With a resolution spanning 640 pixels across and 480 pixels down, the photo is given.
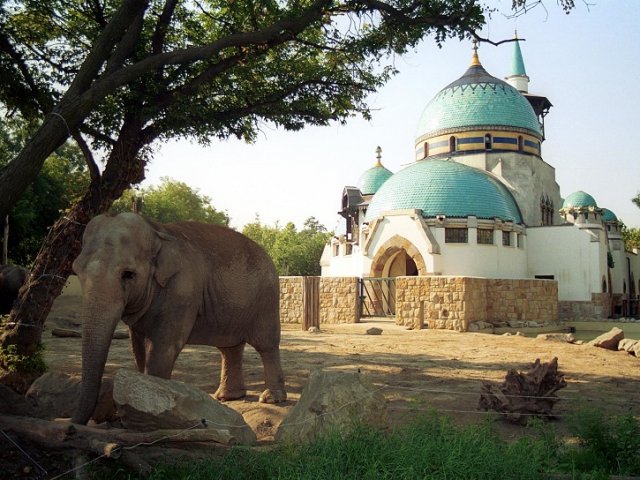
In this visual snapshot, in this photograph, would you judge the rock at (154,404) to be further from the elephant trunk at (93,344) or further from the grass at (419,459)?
the grass at (419,459)

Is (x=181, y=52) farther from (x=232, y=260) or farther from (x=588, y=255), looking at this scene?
(x=588, y=255)

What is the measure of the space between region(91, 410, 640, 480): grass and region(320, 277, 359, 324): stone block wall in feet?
61.7

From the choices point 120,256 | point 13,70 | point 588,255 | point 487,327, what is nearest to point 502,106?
point 588,255

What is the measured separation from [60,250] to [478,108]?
2886cm

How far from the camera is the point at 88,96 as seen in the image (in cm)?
672

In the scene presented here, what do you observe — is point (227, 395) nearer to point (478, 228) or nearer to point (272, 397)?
point (272, 397)

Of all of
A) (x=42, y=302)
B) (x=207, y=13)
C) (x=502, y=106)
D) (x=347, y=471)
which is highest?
(x=502, y=106)

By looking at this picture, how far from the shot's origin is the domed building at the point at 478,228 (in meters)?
24.5

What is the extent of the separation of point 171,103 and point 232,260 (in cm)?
384

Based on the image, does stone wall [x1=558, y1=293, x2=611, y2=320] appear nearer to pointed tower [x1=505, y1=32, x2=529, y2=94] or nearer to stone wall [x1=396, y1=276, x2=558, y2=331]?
stone wall [x1=396, y1=276, x2=558, y2=331]

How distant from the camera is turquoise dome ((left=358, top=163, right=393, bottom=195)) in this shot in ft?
124

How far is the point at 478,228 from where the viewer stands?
28.0 meters

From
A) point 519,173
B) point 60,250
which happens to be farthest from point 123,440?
point 519,173

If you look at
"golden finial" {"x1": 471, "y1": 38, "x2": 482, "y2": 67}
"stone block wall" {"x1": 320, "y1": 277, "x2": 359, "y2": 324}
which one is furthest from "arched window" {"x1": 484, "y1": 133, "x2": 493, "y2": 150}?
"stone block wall" {"x1": 320, "y1": 277, "x2": 359, "y2": 324}
